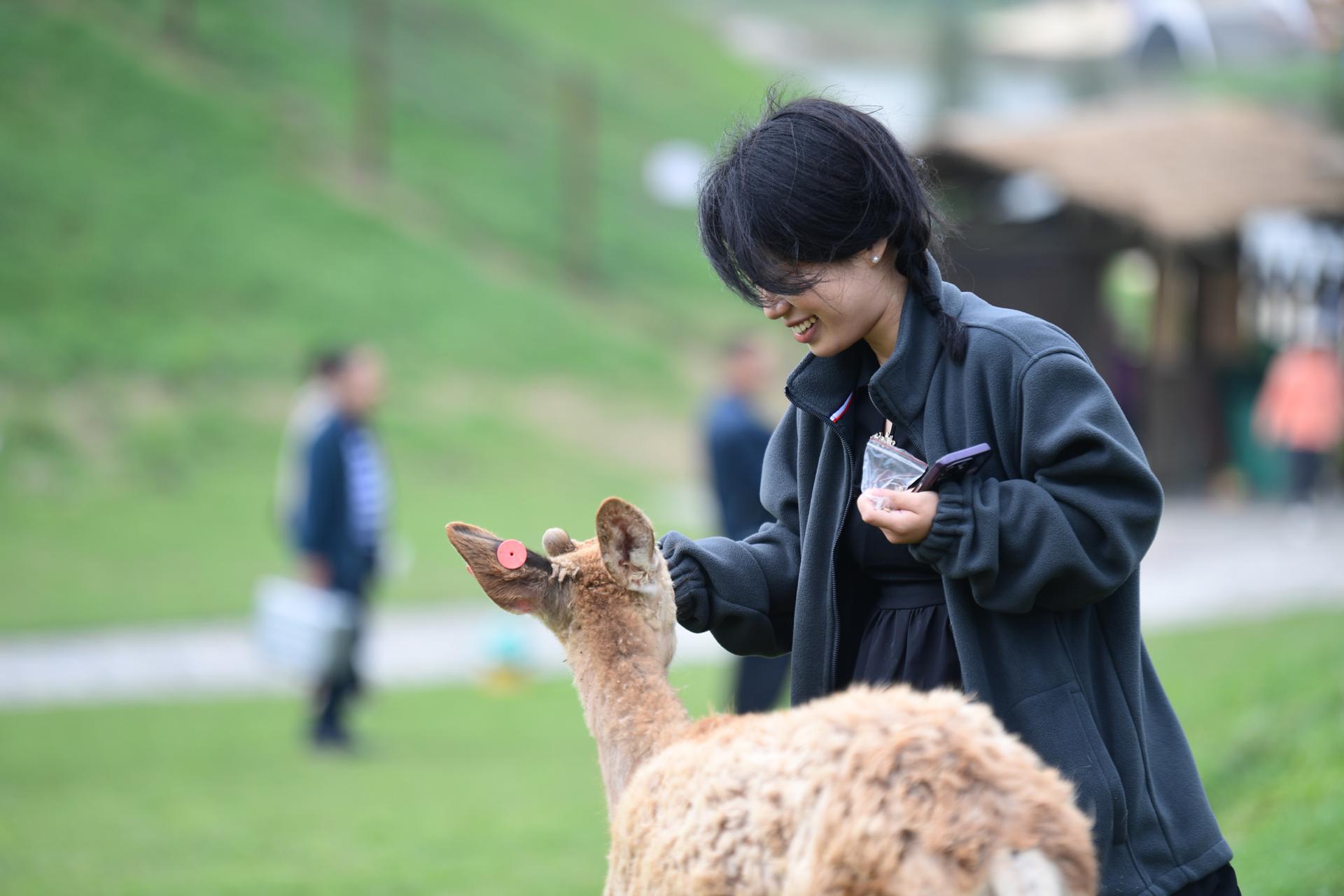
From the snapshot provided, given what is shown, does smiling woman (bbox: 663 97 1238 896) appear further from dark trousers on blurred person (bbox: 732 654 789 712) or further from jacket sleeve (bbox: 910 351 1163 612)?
dark trousers on blurred person (bbox: 732 654 789 712)

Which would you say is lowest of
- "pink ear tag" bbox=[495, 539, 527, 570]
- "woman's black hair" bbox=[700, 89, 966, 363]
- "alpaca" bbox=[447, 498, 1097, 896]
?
"alpaca" bbox=[447, 498, 1097, 896]

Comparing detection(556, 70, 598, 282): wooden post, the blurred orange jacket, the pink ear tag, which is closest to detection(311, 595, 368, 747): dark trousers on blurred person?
the pink ear tag

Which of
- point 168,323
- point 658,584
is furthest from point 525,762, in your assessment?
point 168,323

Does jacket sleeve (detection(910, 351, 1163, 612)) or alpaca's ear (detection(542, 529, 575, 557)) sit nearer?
jacket sleeve (detection(910, 351, 1163, 612))

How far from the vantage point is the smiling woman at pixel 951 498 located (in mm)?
2314

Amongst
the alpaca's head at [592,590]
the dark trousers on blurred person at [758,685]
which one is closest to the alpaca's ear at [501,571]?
the alpaca's head at [592,590]

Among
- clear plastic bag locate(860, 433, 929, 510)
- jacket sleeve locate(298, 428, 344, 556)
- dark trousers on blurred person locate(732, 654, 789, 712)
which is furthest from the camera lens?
jacket sleeve locate(298, 428, 344, 556)

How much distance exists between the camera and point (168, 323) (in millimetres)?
23469

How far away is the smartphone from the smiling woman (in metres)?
0.02

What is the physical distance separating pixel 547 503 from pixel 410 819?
1184cm

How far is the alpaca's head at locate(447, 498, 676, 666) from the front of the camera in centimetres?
274

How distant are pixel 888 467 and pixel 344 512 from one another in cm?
733

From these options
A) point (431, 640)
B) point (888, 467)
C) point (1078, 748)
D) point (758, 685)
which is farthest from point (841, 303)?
point (431, 640)

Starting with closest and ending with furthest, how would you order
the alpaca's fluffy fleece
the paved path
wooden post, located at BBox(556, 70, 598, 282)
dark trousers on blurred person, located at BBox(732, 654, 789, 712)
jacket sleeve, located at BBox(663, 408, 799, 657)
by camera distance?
the alpaca's fluffy fleece
jacket sleeve, located at BBox(663, 408, 799, 657)
dark trousers on blurred person, located at BBox(732, 654, 789, 712)
the paved path
wooden post, located at BBox(556, 70, 598, 282)
